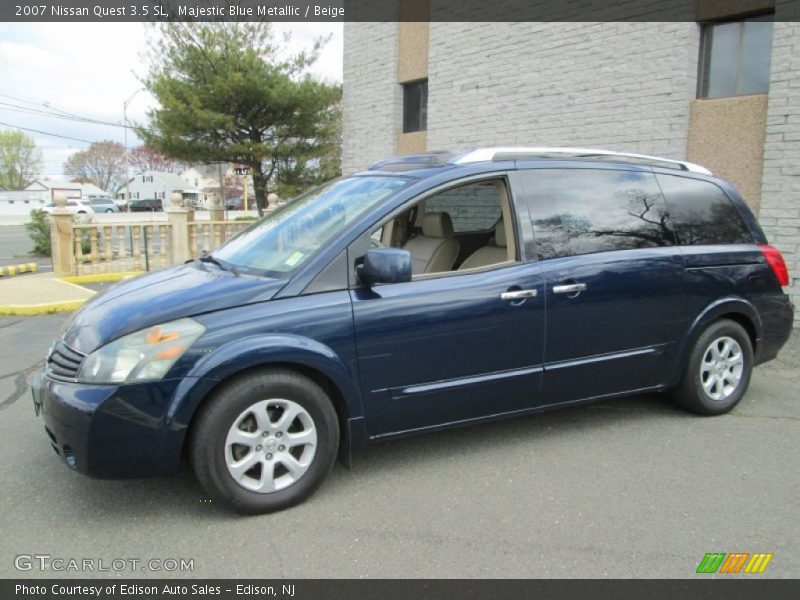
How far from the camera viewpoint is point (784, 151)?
24.7 feet

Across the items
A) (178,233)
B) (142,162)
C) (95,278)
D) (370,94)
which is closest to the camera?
(95,278)

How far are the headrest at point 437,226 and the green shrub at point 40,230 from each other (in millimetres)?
16328

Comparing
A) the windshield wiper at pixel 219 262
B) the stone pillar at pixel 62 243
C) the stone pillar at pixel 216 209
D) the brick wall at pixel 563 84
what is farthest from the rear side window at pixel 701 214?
the stone pillar at pixel 216 209

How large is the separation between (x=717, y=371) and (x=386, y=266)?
2.80m

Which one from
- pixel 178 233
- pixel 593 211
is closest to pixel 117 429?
pixel 593 211

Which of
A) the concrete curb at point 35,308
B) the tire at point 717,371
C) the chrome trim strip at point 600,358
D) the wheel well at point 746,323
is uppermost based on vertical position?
the wheel well at point 746,323

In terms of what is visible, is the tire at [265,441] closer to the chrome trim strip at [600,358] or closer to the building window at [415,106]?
the chrome trim strip at [600,358]

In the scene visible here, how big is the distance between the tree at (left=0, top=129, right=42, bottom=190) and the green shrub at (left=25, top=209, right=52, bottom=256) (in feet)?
277

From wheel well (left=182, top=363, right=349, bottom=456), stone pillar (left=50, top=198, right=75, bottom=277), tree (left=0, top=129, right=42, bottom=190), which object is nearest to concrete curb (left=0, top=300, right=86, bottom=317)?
stone pillar (left=50, top=198, right=75, bottom=277)

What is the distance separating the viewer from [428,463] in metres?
3.92

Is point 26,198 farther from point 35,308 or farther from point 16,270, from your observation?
point 35,308

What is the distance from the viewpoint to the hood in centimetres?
319

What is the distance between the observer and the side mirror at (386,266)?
11.0 feet
